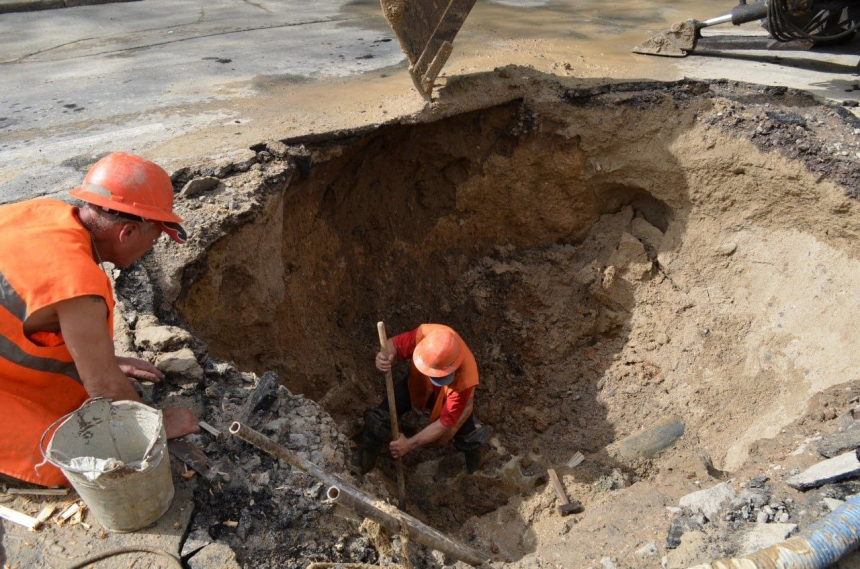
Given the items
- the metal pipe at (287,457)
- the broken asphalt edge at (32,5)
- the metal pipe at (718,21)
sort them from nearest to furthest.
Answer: the metal pipe at (287,457) < the metal pipe at (718,21) < the broken asphalt edge at (32,5)

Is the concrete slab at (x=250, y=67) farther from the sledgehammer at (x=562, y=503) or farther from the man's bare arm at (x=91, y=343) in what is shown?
the sledgehammer at (x=562, y=503)

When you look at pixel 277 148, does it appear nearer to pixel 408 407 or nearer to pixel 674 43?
pixel 408 407

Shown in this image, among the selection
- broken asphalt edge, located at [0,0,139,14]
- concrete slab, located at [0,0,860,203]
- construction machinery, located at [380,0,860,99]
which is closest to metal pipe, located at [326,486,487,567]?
concrete slab, located at [0,0,860,203]

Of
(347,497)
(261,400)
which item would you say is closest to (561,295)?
(261,400)

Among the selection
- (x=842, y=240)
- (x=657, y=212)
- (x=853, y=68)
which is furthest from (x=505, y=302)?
(x=853, y=68)

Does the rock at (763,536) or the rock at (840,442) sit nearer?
the rock at (763,536)

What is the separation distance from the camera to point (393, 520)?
278cm

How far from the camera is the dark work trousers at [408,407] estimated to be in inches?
187

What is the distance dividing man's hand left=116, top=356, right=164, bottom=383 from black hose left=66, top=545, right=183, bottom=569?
2.83ft

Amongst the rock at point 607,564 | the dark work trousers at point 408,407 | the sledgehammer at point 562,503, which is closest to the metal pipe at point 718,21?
the dark work trousers at point 408,407

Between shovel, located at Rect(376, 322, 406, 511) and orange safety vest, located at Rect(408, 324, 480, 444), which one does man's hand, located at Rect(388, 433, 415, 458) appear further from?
orange safety vest, located at Rect(408, 324, 480, 444)

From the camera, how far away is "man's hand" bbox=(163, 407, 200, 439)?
2.87 m

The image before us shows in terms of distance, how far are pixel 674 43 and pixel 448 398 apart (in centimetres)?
446

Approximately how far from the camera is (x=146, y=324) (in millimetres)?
3473
